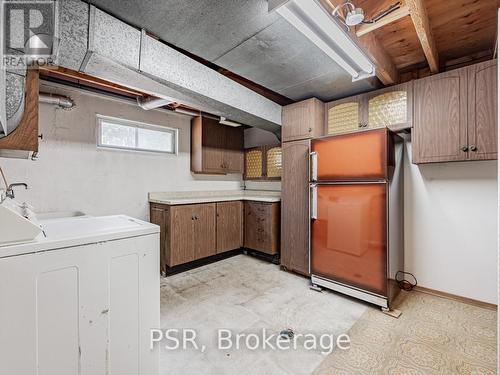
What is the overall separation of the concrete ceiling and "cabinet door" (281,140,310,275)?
2.90ft

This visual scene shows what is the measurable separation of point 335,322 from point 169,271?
213 cm

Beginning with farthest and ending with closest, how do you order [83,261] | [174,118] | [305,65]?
[174,118] < [305,65] < [83,261]

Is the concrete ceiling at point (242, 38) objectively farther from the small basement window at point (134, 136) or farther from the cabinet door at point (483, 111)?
the small basement window at point (134, 136)

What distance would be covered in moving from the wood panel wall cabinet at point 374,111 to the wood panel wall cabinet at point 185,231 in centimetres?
211

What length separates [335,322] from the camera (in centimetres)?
216

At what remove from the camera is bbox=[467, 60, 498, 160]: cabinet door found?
83.0 inches

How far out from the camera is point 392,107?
267 centimetres

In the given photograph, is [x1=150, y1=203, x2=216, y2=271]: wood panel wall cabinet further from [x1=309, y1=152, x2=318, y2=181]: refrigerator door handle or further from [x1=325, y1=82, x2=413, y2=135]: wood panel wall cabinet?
[x1=325, y1=82, x2=413, y2=135]: wood panel wall cabinet

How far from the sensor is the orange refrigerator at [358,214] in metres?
2.33

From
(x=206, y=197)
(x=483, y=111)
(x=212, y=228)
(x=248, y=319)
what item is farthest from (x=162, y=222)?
(x=483, y=111)

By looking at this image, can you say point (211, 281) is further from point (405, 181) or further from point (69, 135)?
point (405, 181)

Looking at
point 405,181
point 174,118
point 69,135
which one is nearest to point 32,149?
point 69,135

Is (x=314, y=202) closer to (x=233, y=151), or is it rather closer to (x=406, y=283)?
(x=406, y=283)

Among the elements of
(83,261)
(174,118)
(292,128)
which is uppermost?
(174,118)
